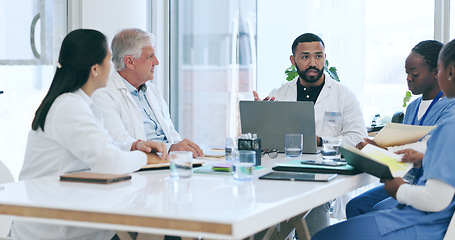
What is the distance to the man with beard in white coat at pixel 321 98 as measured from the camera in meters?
3.33

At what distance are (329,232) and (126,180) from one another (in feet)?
2.52

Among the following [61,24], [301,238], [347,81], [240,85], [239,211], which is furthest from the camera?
[240,85]

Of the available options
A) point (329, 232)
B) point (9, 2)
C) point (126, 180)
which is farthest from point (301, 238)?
point (9, 2)

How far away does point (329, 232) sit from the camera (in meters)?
2.09

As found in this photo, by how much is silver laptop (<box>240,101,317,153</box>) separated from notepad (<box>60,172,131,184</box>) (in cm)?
104

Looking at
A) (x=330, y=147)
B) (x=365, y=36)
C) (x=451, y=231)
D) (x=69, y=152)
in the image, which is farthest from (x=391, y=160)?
(x=365, y=36)

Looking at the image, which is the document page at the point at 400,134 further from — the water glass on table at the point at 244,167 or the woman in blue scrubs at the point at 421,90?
the water glass on table at the point at 244,167

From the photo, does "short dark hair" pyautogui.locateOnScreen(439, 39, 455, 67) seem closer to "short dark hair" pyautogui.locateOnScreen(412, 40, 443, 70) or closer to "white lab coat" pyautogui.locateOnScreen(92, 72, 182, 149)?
"short dark hair" pyautogui.locateOnScreen(412, 40, 443, 70)

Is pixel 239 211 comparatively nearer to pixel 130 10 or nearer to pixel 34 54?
pixel 34 54

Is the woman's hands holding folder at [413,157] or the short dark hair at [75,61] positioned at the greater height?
the short dark hair at [75,61]

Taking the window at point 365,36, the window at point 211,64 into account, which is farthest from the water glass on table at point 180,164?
the window at point 211,64

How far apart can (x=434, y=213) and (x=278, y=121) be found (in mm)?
1099

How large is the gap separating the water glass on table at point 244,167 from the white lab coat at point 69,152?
0.44 meters

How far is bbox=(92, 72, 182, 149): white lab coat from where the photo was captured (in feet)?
9.59
